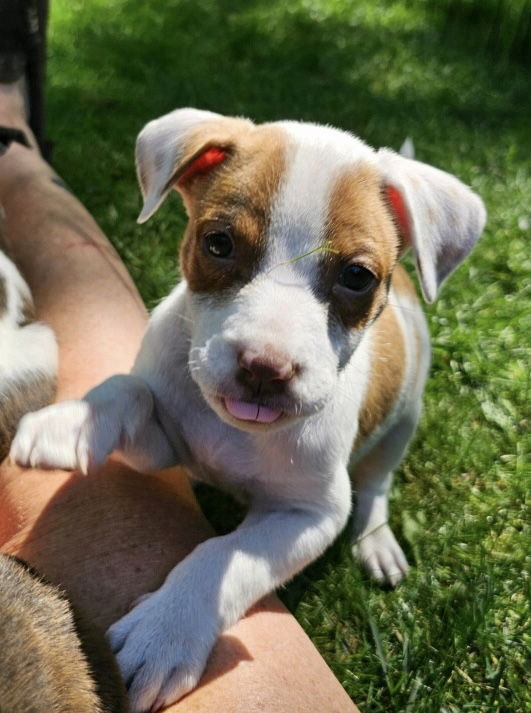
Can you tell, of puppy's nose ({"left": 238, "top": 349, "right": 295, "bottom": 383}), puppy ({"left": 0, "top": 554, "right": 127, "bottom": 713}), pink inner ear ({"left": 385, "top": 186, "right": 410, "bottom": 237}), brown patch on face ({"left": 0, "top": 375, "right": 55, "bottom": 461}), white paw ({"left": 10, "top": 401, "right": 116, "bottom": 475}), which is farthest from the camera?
brown patch on face ({"left": 0, "top": 375, "right": 55, "bottom": 461})

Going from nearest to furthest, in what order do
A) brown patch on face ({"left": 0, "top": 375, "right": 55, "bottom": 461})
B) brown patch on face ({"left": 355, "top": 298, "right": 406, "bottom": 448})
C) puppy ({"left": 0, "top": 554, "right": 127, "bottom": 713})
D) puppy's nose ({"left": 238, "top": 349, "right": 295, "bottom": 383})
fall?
puppy ({"left": 0, "top": 554, "right": 127, "bottom": 713}) < puppy's nose ({"left": 238, "top": 349, "right": 295, "bottom": 383}) < brown patch on face ({"left": 0, "top": 375, "right": 55, "bottom": 461}) < brown patch on face ({"left": 355, "top": 298, "right": 406, "bottom": 448})

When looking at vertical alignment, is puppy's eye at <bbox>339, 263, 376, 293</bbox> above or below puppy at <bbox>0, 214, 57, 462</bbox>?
above

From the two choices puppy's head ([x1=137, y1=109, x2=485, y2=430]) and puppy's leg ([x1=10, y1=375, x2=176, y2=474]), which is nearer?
puppy's head ([x1=137, y1=109, x2=485, y2=430])

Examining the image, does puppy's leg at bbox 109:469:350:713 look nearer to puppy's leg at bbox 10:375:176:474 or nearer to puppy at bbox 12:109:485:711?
→ puppy at bbox 12:109:485:711

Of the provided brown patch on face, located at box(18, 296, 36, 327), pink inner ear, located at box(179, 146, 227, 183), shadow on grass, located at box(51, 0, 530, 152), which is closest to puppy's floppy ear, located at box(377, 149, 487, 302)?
pink inner ear, located at box(179, 146, 227, 183)

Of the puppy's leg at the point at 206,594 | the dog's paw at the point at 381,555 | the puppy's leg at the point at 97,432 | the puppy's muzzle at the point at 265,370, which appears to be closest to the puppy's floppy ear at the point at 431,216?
the puppy's muzzle at the point at 265,370

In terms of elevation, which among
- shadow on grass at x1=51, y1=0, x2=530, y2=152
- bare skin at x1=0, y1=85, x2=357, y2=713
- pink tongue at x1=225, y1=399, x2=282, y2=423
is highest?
pink tongue at x1=225, y1=399, x2=282, y2=423
